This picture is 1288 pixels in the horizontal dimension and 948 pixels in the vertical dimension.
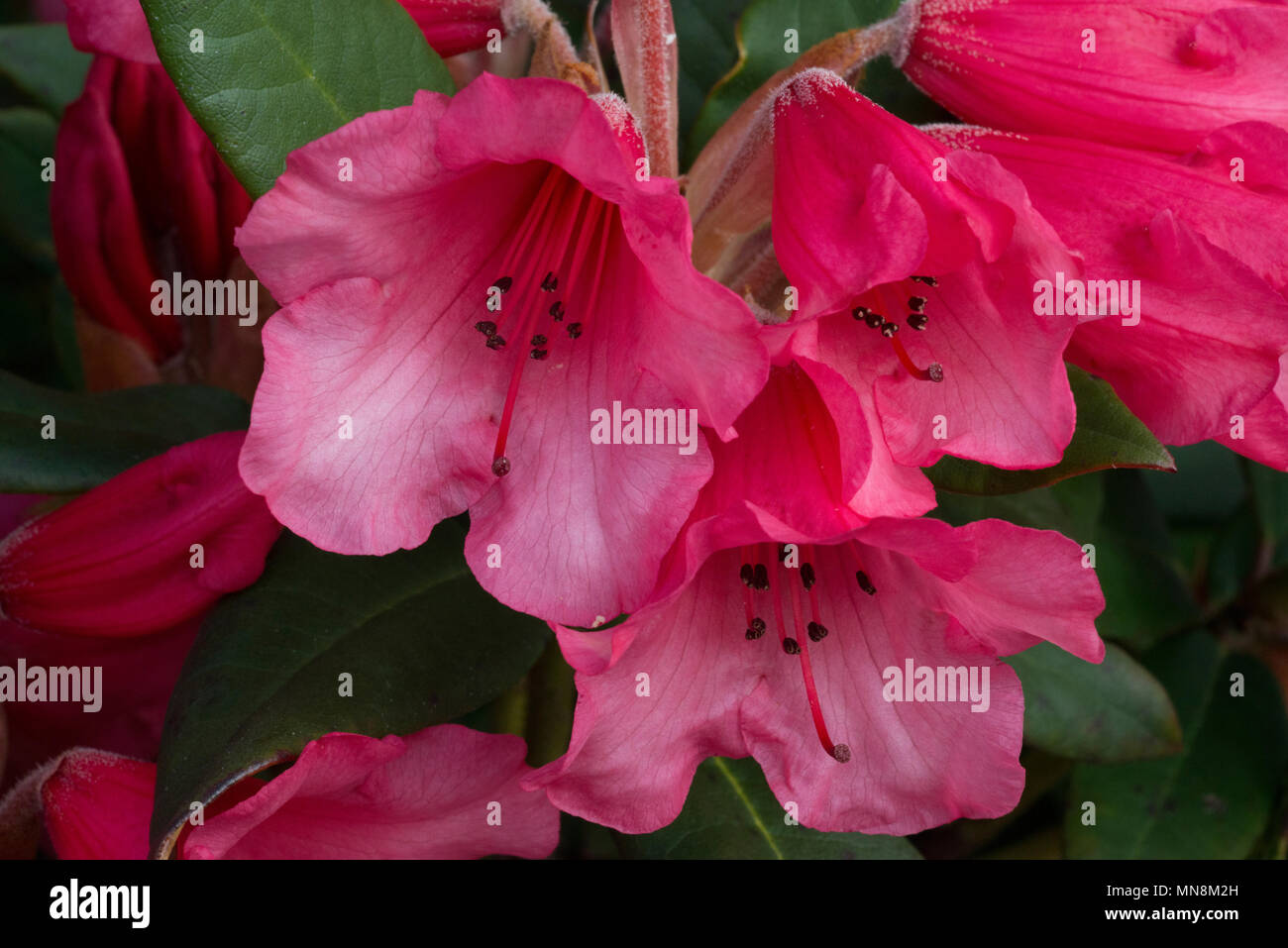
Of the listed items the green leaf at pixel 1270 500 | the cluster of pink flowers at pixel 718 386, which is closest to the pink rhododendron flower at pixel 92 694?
the cluster of pink flowers at pixel 718 386

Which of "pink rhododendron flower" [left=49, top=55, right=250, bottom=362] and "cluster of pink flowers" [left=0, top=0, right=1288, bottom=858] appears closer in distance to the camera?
"cluster of pink flowers" [left=0, top=0, right=1288, bottom=858]

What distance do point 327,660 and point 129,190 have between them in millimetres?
465

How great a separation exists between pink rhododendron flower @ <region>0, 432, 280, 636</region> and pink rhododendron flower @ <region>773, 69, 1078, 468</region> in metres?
0.39

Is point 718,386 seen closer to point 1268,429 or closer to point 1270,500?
point 1268,429

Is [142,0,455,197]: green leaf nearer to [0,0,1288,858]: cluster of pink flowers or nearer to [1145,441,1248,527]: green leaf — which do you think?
[0,0,1288,858]: cluster of pink flowers

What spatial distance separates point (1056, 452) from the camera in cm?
61

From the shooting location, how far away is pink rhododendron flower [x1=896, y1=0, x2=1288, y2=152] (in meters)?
0.68

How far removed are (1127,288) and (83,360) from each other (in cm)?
87

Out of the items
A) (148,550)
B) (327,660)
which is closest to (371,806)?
(327,660)

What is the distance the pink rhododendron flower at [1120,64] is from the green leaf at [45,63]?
969mm

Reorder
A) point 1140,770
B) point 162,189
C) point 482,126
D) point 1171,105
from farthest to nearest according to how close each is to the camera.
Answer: point 1140,770 < point 162,189 < point 1171,105 < point 482,126

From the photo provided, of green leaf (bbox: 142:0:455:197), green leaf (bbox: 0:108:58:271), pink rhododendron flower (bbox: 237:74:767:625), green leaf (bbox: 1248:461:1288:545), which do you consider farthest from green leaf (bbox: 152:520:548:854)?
green leaf (bbox: 1248:461:1288:545)
